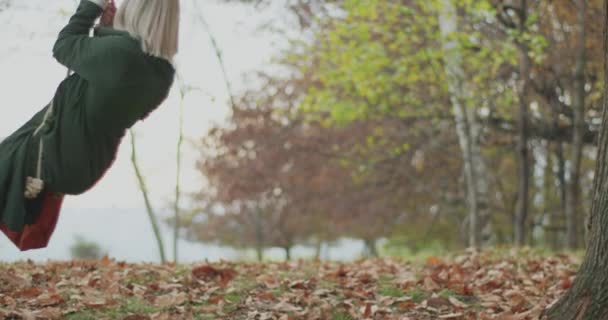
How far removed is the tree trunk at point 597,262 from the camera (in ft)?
14.2

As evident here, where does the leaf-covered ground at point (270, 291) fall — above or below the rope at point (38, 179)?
below

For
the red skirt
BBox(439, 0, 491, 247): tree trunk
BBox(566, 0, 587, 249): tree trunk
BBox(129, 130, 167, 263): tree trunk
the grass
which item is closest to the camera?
the red skirt

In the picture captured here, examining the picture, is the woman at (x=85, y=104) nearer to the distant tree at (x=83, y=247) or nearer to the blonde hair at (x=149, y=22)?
the blonde hair at (x=149, y=22)

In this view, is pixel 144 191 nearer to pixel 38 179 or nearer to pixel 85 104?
pixel 38 179

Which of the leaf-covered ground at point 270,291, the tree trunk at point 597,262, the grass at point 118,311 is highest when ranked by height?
the tree trunk at point 597,262

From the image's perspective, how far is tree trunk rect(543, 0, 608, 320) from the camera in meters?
4.32

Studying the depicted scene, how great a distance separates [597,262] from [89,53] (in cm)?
316

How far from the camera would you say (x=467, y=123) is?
13.7 metres

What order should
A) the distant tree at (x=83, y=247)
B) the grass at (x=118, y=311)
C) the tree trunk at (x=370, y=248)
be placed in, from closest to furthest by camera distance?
1. the grass at (x=118, y=311)
2. the tree trunk at (x=370, y=248)
3. the distant tree at (x=83, y=247)

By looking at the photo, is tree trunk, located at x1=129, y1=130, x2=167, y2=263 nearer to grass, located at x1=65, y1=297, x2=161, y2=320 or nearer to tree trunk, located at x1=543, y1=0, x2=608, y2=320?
grass, located at x1=65, y1=297, x2=161, y2=320

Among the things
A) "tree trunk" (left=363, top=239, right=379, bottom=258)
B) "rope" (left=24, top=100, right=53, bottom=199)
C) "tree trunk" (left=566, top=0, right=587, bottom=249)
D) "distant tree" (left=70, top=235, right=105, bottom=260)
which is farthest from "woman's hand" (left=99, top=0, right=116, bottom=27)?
"distant tree" (left=70, top=235, right=105, bottom=260)

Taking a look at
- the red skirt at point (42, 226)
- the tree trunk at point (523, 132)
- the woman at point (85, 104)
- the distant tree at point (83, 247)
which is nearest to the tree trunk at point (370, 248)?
the distant tree at point (83, 247)

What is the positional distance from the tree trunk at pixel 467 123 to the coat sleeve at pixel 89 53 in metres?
9.79

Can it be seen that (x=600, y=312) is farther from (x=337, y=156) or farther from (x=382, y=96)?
(x=337, y=156)
